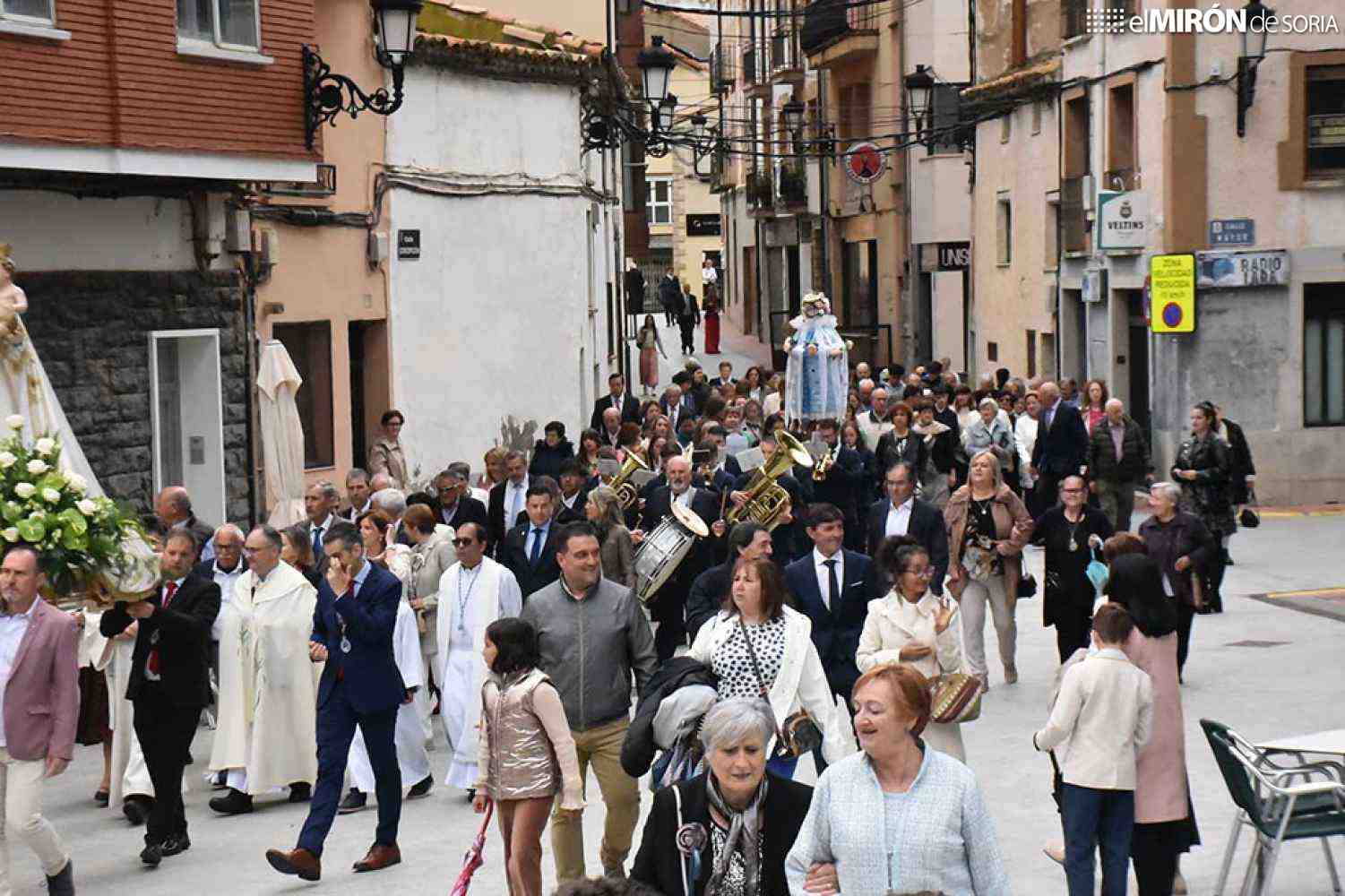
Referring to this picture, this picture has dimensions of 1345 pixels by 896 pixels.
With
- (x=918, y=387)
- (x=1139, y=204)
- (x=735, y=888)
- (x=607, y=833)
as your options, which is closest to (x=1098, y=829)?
(x=607, y=833)

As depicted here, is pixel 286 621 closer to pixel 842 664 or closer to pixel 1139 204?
pixel 842 664

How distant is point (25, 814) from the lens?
31.6 feet

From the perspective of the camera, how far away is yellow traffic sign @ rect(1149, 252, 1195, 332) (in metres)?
26.8

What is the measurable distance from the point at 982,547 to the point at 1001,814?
3.57 meters

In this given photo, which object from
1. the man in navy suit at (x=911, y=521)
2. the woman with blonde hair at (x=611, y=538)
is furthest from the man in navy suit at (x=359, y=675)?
the man in navy suit at (x=911, y=521)

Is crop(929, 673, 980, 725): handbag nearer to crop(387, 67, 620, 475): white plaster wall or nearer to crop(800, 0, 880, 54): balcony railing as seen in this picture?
crop(387, 67, 620, 475): white plaster wall

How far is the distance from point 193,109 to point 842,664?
835 cm

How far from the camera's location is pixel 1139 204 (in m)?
28.2

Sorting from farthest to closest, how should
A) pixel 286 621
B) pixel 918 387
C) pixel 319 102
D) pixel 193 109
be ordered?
pixel 918 387, pixel 319 102, pixel 193 109, pixel 286 621

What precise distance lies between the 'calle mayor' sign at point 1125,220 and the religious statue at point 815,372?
3818mm

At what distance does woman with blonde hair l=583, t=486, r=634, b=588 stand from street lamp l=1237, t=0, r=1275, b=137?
14.8 metres

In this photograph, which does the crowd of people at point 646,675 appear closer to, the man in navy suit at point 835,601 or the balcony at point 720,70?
the man in navy suit at point 835,601

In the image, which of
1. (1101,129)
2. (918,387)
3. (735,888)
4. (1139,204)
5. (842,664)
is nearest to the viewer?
(735,888)

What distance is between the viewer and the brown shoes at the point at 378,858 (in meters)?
10.8
